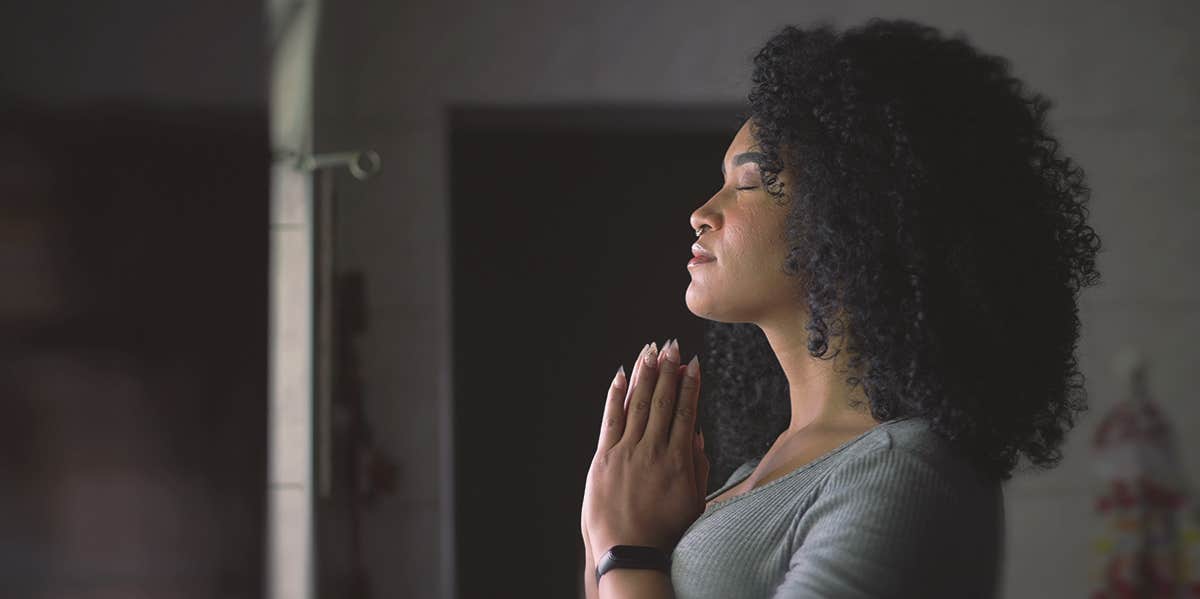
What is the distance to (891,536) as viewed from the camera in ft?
2.26

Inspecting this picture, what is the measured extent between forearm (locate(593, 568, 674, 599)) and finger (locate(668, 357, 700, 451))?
10 centimetres

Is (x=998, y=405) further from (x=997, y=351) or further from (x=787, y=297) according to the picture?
(x=787, y=297)

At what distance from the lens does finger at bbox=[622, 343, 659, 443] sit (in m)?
0.86

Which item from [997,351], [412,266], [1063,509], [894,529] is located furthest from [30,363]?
[1063,509]

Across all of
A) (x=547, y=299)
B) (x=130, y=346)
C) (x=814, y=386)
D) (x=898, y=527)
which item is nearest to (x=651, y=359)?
(x=814, y=386)

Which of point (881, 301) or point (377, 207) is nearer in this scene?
point (881, 301)

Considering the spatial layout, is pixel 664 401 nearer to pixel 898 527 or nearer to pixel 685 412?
pixel 685 412

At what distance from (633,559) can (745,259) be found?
0.25 meters

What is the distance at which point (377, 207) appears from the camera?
2211mm

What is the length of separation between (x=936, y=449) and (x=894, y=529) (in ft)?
0.34

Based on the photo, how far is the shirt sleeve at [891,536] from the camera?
68 centimetres

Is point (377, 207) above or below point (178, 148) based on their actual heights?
above

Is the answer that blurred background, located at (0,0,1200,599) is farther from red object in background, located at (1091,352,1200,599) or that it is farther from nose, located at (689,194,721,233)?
nose, located at (689,194,721,233)

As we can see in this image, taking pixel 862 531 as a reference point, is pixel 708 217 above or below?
above
